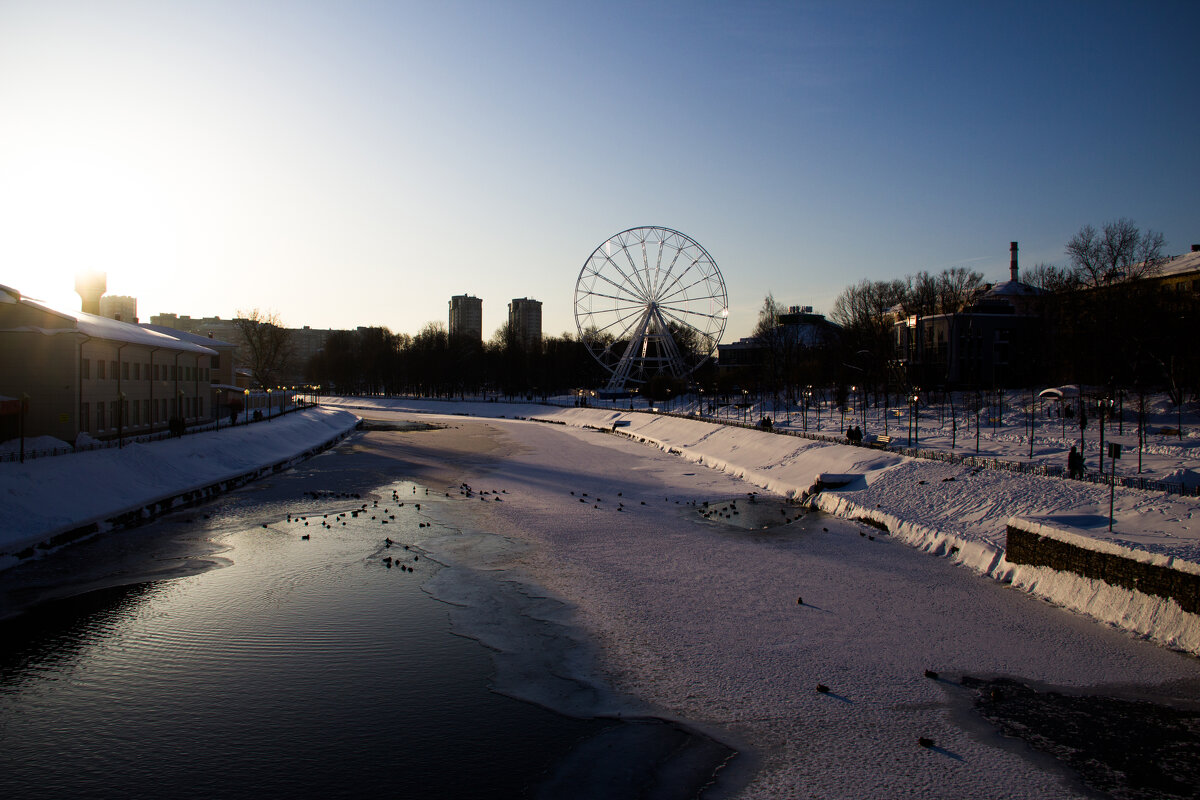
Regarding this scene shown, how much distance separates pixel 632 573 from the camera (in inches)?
773

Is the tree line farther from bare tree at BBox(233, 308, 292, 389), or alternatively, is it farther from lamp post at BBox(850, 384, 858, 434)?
bare tree at BBox(233, 308, 292, 389)

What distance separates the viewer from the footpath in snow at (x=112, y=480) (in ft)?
72.1

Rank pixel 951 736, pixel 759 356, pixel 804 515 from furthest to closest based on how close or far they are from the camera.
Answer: pixel 759 356
pixel 804 515
pixel 951 736

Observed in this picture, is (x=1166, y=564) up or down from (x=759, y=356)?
down

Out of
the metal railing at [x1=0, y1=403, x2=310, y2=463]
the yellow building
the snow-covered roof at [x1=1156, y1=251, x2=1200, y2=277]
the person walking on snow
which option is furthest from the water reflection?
the snow-covered roof at [x1=1156, y1=251, x2=1200, y2=277]

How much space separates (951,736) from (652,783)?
4508 mm

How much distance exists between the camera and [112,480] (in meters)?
28.1

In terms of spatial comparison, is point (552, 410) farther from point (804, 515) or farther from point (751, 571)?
point (751, 571)

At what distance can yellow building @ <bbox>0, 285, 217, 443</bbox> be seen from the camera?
114 feet

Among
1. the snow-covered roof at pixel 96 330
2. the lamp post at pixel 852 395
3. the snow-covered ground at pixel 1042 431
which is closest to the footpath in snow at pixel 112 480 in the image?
the snow-covered roof at pixel 96 330

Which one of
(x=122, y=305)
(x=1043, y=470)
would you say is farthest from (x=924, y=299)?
(x=122, y=305)

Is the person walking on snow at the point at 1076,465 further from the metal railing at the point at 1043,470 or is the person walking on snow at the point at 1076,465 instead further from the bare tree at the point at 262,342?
the bare tree at the point at 262,342

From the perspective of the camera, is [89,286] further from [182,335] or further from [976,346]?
[976,346]

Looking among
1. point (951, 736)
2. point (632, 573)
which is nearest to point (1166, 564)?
Answer: point (951, 736)
